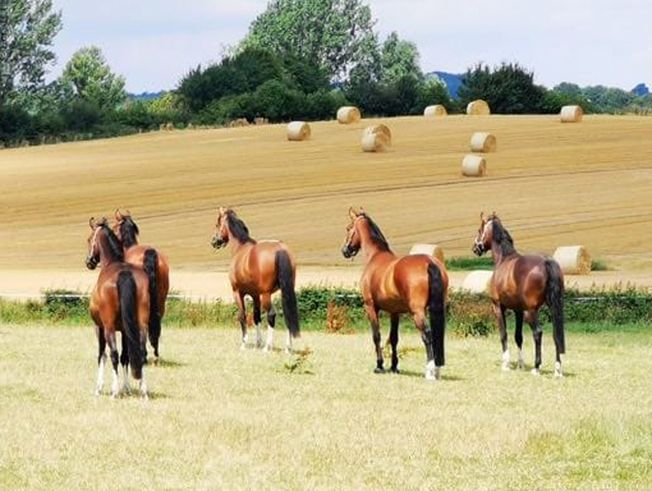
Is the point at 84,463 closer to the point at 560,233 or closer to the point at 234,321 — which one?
the point at 234,321

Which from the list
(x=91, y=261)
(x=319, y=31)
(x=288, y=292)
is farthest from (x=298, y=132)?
(x=319, y=31)

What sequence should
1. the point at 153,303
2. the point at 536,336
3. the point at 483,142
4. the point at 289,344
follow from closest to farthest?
1. the point at 153,303
2. the point at 536,336
3. the point at 289,344
4. the point at 483,142

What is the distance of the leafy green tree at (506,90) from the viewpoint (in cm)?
8850

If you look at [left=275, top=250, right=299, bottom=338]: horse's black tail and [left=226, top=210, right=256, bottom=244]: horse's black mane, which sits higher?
[left=226, top=210, right=256, bottom=244]: horse's black mane

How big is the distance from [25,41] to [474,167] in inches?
2957

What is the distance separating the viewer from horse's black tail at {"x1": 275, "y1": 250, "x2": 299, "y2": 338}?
28.0 metres

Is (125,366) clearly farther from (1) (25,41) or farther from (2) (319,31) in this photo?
(2) (319,31)

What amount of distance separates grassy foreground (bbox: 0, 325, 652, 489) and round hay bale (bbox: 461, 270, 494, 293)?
8.29 meters

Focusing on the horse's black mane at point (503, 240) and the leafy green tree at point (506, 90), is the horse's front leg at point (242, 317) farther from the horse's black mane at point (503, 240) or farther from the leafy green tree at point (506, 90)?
the leafy green tree at point (506, 90)

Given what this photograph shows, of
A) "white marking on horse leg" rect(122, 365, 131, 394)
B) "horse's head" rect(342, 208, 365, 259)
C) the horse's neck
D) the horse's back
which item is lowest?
"white marking on horse leg" rect(122, 365, 131, 394)

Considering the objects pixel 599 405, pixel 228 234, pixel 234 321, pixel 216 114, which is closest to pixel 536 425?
pixel 599 405

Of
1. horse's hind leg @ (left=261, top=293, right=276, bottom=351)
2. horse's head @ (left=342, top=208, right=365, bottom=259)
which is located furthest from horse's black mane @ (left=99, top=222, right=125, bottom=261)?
horse's hind leg @ (left=261, top=293, right=276, bottom=351)

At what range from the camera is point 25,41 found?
127m

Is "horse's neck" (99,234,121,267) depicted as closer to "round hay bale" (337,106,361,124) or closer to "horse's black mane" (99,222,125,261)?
"horse's black mane" (99,222,125,261)
